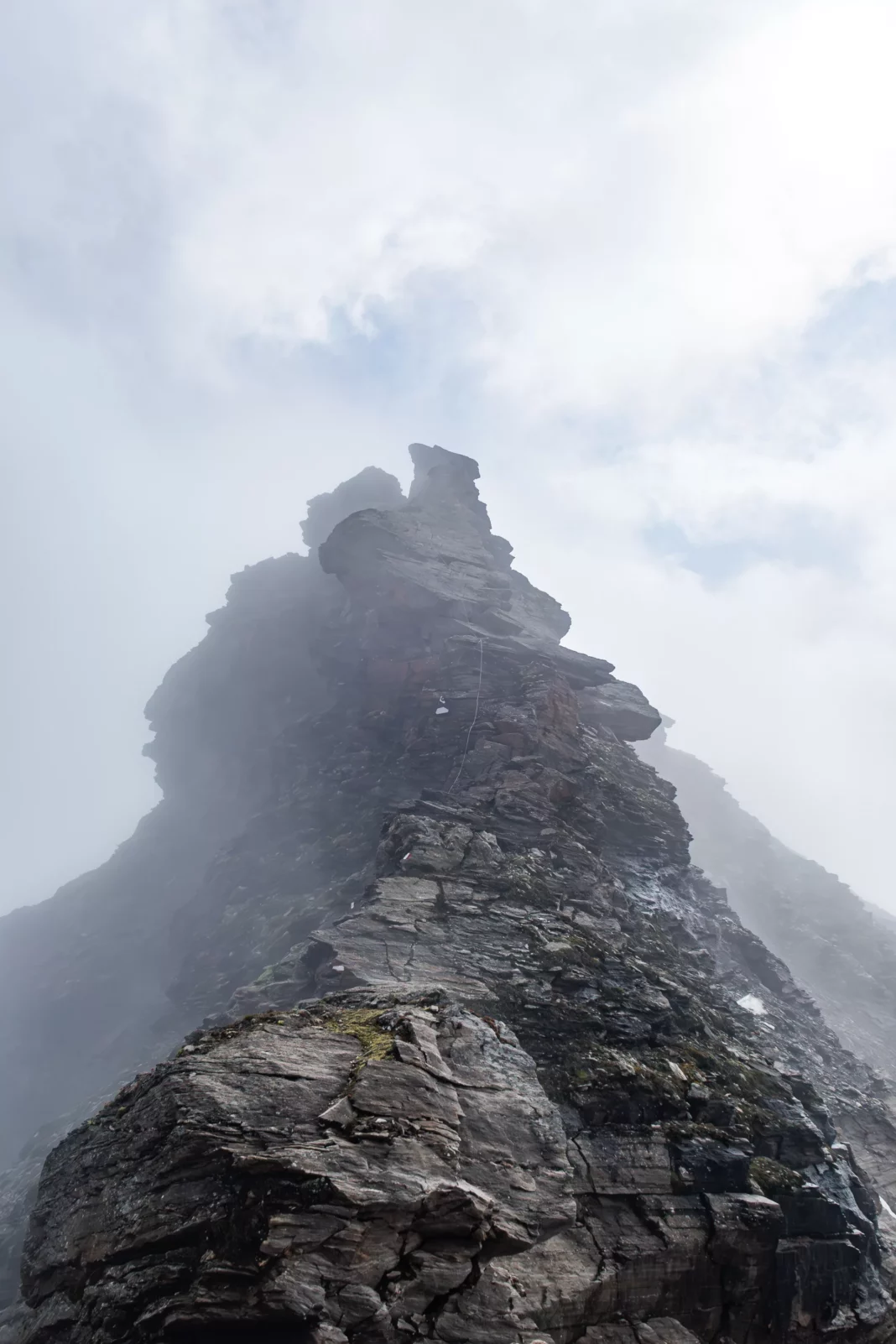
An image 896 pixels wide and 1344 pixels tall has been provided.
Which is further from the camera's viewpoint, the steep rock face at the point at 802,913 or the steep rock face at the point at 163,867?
the steep rock face at the point at 163,867

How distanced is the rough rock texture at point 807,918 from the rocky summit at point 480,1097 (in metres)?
16.5

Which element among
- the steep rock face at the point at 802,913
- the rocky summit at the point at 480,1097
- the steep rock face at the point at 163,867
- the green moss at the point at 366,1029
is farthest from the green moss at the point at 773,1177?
the steep rock face at the point at 163,867

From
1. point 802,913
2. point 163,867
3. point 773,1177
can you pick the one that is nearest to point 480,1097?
point 773,1177

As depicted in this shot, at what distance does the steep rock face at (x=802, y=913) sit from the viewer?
6869cm

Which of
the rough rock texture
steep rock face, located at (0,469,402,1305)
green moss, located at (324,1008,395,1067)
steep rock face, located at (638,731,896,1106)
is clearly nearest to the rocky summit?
green moss, located at (324,1008,395,1067)

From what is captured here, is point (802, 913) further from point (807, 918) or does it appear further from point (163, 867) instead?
point (163, 867)

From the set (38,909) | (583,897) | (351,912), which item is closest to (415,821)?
(351,912)

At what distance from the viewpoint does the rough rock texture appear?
64438 millimetres

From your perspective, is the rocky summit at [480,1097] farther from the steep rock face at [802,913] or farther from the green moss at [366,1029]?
the steep rock face at [802,913]

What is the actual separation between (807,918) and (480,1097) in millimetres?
87428

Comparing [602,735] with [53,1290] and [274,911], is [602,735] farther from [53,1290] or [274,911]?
[53,1290]

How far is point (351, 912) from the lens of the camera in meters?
28.6

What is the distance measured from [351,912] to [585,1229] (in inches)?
596

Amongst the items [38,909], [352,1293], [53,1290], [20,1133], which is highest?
[352,1293]
